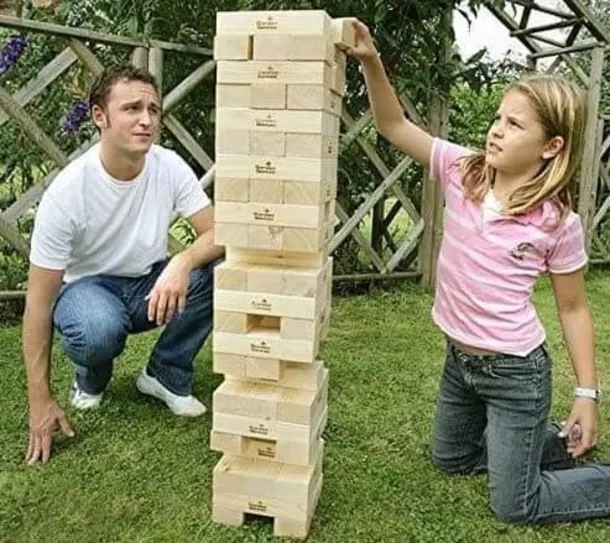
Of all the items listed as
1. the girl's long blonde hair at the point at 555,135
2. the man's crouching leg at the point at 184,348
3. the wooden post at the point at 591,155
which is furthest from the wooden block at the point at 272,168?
the wooden post at the point at 591,155

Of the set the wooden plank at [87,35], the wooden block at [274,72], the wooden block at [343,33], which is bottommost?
the wooden block at [274,72]

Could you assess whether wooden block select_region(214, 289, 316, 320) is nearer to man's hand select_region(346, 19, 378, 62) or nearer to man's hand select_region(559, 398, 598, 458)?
man's hand select_region(346, 19, 378, 62)

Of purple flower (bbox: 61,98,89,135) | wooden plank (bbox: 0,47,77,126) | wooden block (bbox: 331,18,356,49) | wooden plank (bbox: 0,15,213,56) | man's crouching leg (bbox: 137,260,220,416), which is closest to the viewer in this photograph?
wooden block (bbox: 331,18,356,49)

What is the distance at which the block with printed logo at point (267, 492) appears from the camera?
5.67 feet

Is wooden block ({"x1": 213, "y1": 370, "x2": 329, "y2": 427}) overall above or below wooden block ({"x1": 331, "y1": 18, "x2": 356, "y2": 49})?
below

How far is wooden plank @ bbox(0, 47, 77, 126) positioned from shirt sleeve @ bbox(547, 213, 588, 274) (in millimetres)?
2245

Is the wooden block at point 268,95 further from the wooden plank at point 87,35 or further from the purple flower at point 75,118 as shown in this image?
the purple flower at point 75,118

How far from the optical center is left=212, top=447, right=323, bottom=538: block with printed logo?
68.1 inches

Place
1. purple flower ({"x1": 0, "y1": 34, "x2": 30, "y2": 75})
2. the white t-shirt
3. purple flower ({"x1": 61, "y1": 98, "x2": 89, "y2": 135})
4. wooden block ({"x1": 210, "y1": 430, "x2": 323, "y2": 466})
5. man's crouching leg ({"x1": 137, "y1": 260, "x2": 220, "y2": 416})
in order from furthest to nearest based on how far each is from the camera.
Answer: purple flower ({"x1": 61, "y1": 98, "x2": 89, "y2": 135}) < purple flower ({"x1": 0, "y1": 34, "x2": 30, "y2": 75}) < man's crouching leg ({"x1": 137, "y1": 260, "x2": 220, "y2": 416}) < the white t-shirt < wooden block ({"x1": 210, "y1": 430, "x2": 323, "y2": 466})

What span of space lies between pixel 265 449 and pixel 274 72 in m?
0.84

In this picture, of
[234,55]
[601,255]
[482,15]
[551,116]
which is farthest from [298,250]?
[601,255]

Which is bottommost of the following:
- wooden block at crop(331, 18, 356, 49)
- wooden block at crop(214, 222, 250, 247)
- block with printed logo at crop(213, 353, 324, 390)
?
block with printed logo at crop(213, 353, 324, 390)

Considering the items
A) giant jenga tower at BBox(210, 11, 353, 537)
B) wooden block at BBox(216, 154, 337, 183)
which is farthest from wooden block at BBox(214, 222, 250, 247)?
wooden block at BBox(216, 154, 337, 183)

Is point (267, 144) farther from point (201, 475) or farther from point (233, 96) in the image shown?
point (201, 475)
